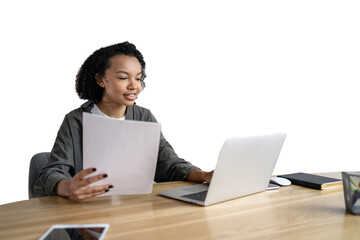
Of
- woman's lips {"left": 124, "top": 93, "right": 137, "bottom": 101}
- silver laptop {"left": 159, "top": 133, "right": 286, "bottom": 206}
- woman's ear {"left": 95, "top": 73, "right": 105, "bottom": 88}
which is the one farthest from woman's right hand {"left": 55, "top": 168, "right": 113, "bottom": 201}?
woman's ear {"left": 95, "top": 73, "right": 105, "bottom": 88}

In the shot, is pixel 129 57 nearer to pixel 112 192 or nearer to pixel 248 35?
pixel 112 192

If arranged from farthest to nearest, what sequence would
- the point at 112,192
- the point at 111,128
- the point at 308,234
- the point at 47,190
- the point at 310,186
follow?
1. the point at 310,186
2. the point at 47,190
3. the point at 112,192
4. the point at 111,128
5. the point at 308,234

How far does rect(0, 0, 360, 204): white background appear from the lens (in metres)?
3.54

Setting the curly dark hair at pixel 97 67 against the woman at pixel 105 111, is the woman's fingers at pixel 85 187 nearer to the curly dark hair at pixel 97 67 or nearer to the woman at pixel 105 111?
the woman at pixel 105 111

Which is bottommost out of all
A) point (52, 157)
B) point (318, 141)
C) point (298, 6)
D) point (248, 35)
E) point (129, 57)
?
point (318, 141)

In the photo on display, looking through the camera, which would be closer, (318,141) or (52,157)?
(52,157)

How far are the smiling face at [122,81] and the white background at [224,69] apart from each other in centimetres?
163

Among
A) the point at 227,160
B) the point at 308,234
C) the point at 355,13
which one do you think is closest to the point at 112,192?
the point at 227,160

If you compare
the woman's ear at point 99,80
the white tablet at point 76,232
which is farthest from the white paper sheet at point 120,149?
the woman's ear at point 99,80

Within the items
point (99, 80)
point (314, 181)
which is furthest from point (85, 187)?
point (314, 181)

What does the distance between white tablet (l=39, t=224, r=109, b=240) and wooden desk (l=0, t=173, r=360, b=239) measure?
30mm

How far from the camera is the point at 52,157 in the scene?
1.83 meters

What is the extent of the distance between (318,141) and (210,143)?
1.23 m

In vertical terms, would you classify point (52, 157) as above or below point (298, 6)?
below
